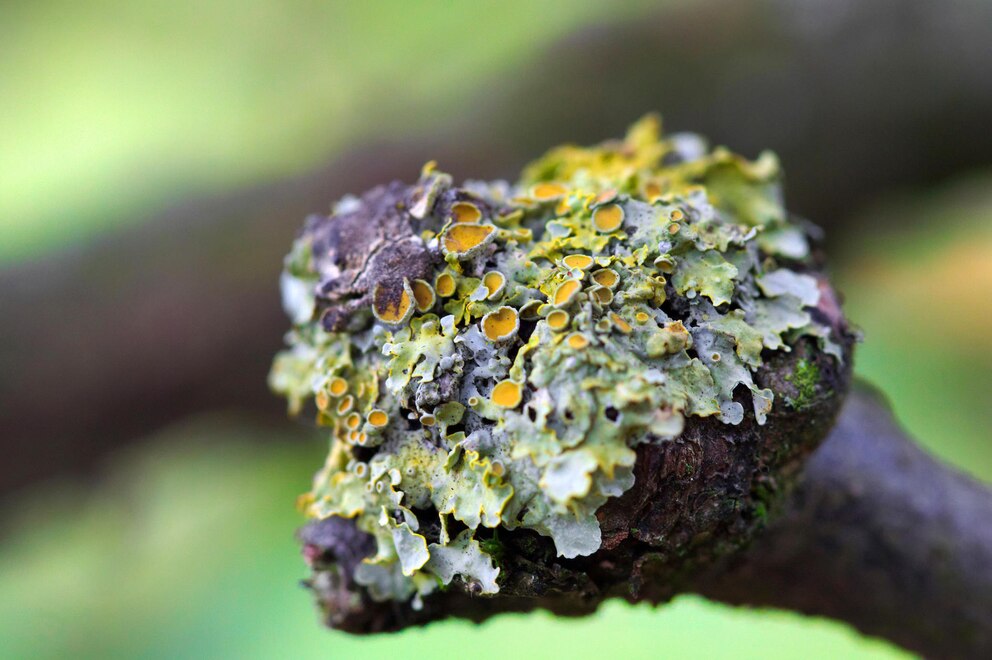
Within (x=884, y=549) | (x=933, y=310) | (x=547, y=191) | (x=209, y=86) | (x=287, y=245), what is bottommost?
(x=884, y=549)

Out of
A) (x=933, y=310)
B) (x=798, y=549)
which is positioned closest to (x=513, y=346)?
(x=798, y=549)

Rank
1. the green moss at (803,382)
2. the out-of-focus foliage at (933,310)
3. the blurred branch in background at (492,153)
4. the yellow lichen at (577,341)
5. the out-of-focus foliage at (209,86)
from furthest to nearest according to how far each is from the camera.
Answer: the out-of-focus foliage at (933,310), the out-of-focus foliage at (209,86), the blurred branch in background at (492,153), the green moss at (803,382), the yellow lichen at (577,341)

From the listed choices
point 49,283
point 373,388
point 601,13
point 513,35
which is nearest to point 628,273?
point 373,388

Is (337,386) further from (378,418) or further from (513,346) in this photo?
(513,346)

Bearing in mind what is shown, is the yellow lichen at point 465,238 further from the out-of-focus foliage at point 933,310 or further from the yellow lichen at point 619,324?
the out-of-focus foliage at point 933,310

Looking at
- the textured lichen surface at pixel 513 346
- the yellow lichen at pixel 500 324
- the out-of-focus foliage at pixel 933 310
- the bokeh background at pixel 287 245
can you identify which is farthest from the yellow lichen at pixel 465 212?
the out-of-focus foliage at pixel 933 310

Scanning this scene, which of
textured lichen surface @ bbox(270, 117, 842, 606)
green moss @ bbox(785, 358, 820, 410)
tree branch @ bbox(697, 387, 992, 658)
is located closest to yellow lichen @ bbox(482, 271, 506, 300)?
textured lichen surface @ bbox(270, 117, 842, 606)
